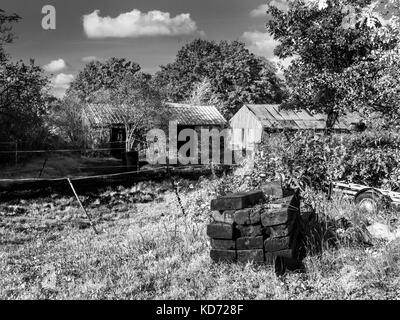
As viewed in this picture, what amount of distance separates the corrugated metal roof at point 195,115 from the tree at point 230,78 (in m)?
6.65

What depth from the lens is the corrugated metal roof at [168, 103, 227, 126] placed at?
3123 centimetres

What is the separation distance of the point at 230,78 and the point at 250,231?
136ft

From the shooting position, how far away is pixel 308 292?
5.11 m

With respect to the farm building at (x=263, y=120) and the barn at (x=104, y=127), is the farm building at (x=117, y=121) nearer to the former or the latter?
the barn at (x=104, y=127)

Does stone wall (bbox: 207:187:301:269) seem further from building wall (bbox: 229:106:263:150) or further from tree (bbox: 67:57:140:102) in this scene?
tree (bbox: 67:57:140:102)

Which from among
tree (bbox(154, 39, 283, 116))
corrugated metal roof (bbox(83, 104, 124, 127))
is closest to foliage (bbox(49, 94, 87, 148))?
corrugated metal roof (bbox(83, 104, 124, 127))

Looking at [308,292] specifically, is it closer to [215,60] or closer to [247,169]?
[247,169]

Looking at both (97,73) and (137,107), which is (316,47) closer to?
(137,107)

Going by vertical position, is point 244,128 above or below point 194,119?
below

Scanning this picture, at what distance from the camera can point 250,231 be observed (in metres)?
5.95

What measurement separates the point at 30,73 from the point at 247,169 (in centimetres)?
1354

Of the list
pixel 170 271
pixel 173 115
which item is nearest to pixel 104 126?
pixel 173 115

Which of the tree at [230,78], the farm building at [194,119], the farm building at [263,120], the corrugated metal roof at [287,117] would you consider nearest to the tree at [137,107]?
the farm building at [194,119]
